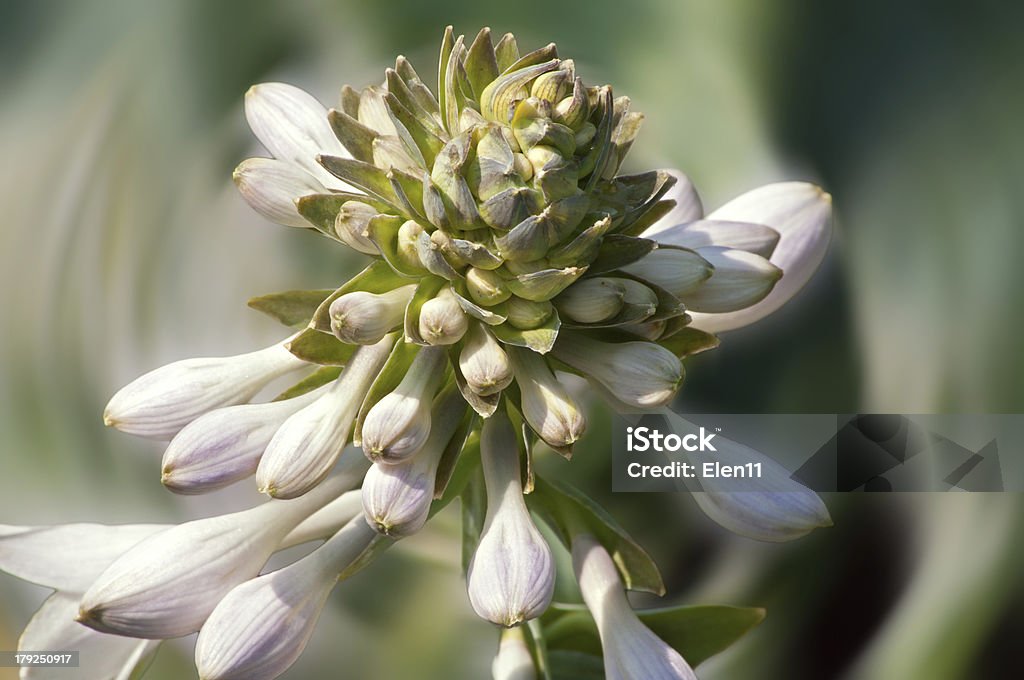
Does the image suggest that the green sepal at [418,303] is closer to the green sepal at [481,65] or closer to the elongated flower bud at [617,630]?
the green sepal at [481,65]

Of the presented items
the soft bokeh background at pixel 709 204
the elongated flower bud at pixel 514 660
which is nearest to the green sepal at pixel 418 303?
the elongated flower bud at pixel 514 660

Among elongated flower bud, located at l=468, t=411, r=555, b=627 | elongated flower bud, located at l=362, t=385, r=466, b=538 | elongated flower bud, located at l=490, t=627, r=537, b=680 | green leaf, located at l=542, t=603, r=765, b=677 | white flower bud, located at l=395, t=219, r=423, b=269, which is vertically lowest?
green leaf, located at l=542, t=603, r=765, b=677

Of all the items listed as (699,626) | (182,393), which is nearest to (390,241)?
(182,393)

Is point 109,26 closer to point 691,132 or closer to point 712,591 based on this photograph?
point 691,132

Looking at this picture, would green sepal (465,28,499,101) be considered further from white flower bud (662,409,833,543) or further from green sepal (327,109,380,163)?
white flower bud (662,409,833,543)

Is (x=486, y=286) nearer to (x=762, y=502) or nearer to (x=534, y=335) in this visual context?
(x=534, y=335)

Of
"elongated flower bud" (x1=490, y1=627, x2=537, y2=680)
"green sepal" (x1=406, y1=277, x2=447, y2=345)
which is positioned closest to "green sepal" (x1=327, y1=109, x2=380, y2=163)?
"green sepal" (x1=406, y1=277, x2=447, y2=345)
